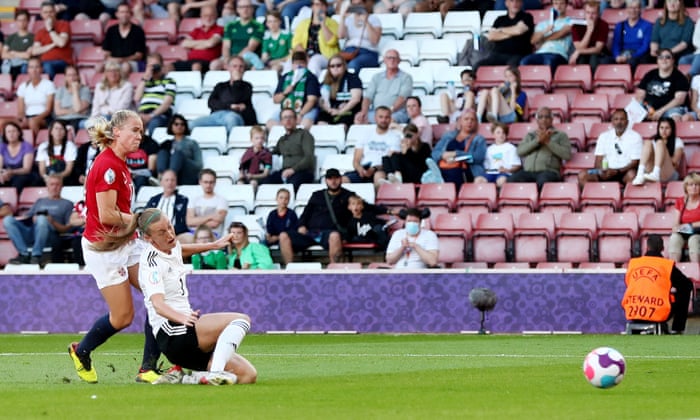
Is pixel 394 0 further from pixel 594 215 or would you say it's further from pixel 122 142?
pixel 122 142

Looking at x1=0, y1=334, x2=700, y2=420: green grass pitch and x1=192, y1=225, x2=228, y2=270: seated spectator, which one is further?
x1=192, y1=225, x2=228, y2=270: seated spectator

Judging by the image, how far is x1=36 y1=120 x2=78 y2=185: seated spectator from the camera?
22594mm

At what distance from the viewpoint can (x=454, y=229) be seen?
19.8 m

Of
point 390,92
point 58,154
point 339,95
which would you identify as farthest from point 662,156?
point 58,154

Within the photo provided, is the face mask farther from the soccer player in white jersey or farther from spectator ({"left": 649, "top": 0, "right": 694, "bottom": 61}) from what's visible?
the soccer player in white jersey

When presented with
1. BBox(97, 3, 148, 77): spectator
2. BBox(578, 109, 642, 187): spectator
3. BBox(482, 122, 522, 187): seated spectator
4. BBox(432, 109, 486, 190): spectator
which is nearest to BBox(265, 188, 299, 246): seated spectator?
BBox(432, 109, 486, 190): spectator

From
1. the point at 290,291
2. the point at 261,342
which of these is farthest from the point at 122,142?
the point at 290,291

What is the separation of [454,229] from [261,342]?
13.7 ft

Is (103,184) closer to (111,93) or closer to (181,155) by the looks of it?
(181,155)

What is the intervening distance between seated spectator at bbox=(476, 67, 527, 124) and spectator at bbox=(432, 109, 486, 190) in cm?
65

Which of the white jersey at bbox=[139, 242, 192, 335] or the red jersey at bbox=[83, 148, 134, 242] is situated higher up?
the red jersey at bbox=[83, 148, 134, 242]

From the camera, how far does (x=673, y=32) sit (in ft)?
71.1

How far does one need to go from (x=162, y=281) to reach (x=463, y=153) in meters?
11.6

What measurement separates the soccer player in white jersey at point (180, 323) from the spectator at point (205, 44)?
15.0 m
